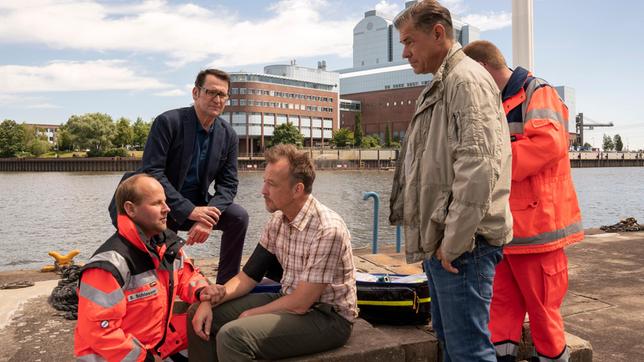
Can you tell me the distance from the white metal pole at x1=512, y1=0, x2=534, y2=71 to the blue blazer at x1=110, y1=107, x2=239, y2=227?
11.2 ft

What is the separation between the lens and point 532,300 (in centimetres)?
319

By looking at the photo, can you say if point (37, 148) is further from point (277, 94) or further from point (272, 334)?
point (272, 334)

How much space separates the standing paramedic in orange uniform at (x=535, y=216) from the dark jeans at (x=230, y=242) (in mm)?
2325

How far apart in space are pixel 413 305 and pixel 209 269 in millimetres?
4754

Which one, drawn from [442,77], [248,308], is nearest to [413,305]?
[248,308]

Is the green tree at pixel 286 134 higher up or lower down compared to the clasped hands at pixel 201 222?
higher up

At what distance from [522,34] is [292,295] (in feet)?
15.3

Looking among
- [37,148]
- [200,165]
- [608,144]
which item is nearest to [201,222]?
[200,165]

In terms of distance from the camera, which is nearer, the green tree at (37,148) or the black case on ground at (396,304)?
the black case on ground at (396,304)

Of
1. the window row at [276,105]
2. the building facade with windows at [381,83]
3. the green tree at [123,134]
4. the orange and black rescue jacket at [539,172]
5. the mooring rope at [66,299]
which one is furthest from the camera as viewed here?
the building facade with windows at [381,83]

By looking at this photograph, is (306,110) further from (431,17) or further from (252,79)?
(431,17)

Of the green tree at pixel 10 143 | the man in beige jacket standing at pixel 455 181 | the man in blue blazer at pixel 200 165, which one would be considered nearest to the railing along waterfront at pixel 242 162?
the green tree at pixel 10 143

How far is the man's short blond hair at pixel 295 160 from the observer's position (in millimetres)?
2990

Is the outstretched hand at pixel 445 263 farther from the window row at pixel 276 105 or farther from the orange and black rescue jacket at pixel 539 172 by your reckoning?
the window row at pixel 276 105
